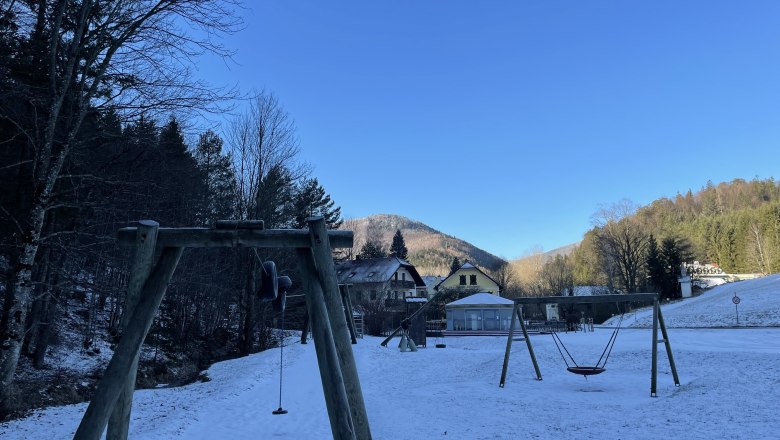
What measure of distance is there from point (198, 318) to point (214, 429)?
58.6ft

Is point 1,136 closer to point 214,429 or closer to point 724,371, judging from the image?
point 214,429

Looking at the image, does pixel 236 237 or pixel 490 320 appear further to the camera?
pixel 490 320

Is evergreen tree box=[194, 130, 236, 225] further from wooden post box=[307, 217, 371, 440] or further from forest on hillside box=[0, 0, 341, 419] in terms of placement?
wooden post box=[307, 217, 371, 440]

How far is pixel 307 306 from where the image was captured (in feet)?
14.6

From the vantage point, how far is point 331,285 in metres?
4.44

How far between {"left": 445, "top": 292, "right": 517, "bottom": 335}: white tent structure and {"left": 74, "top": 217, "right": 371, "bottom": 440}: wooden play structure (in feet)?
108

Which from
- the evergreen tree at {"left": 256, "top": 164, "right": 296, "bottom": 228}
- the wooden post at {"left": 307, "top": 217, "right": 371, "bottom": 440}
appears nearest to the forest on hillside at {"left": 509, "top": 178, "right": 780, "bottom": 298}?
the evergreen tree at {"left": 256, "top": 164, "right": 296, "bottom": 228}

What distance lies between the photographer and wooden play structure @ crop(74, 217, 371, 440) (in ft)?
13.5

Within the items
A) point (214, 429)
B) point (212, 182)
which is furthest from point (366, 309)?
point (214, 429)

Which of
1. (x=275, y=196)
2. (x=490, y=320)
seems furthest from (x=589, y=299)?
(x=490, y=320)

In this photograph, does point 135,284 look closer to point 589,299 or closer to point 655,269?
point 589,299

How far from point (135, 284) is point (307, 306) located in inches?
64.8

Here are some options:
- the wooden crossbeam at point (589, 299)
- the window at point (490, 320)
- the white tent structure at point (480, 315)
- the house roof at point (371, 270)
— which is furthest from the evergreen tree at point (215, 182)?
the house roof at point (371, 270)

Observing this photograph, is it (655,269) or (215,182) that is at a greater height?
(215,182)
